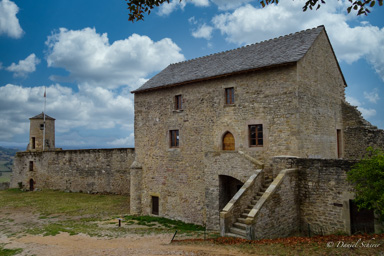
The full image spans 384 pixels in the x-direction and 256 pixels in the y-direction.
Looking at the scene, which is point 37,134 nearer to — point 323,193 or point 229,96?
point 229,96

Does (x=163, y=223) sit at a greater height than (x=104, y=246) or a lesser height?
lesser

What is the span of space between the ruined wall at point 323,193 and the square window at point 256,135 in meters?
2.51

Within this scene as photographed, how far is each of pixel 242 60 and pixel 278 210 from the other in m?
9.60

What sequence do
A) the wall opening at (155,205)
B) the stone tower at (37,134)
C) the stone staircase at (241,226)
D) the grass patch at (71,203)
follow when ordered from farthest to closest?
the stone tower at (37,134), the grass patch at (71,203), the wall opening at (155,205), the stone staircase at (241,226)

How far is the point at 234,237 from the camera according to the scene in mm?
11656

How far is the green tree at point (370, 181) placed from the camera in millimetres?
10273

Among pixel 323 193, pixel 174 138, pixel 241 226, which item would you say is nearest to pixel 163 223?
pixel 174 138

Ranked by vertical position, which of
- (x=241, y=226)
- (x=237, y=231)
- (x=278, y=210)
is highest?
(x=278, y=210)

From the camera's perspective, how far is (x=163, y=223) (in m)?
18.8

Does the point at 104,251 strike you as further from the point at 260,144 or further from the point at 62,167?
the point at 62,167

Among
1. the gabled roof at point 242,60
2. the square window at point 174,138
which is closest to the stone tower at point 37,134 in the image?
the gabled roof at point 242,60

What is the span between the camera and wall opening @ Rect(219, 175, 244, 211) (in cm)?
1611

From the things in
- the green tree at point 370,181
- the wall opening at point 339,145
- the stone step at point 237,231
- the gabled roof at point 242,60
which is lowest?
the stone step at point 237,231

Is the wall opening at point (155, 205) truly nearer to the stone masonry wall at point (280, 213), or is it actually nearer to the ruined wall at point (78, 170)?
the ruined wall at point (78, 170)
